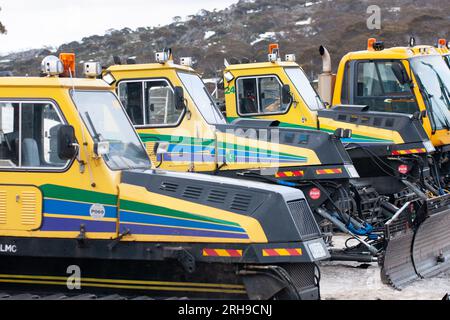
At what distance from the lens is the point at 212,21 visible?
75500 millimetres

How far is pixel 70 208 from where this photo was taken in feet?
30.4

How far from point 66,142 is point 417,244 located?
20.1 feet

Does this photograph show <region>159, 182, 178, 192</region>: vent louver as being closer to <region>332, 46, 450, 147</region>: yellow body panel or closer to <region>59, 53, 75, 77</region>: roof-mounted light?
<region>59, 53, 75, 77</region>: roof-mounted light

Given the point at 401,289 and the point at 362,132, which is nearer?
the point at 401,289

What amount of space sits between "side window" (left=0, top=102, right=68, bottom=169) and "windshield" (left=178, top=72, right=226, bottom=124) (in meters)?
5.26

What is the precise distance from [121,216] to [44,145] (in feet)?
3.28

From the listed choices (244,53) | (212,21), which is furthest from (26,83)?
(212,21)

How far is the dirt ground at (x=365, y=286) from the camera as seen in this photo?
11.9 meters

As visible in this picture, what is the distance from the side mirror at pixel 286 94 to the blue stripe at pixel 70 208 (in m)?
8.58

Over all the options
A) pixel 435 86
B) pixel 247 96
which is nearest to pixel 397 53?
pixel 435 86

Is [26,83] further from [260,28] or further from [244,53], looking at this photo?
[260,28]

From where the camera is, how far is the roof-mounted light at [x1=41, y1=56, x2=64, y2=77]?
31.4 ft

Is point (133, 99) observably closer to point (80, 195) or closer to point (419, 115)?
point (80, 195)
